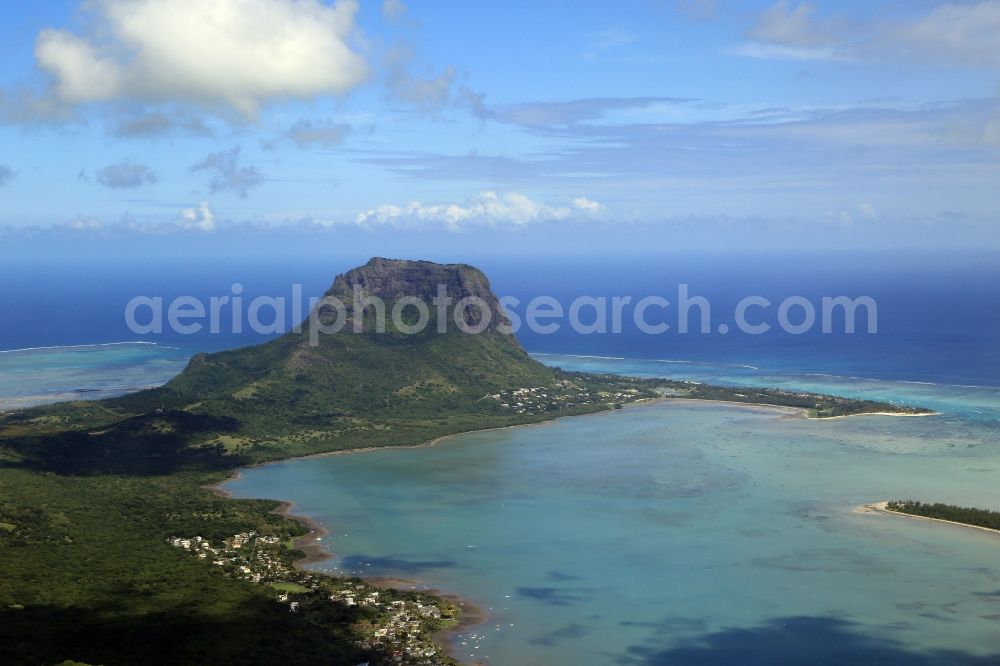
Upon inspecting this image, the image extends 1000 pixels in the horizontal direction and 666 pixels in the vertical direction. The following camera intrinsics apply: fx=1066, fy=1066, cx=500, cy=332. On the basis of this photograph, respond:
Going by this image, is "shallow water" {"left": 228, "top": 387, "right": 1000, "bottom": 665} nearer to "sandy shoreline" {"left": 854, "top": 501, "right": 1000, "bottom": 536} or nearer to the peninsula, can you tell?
"sandy shoreline" {"left": 854, "top": 501, "right": 1000, "bottom": 536}

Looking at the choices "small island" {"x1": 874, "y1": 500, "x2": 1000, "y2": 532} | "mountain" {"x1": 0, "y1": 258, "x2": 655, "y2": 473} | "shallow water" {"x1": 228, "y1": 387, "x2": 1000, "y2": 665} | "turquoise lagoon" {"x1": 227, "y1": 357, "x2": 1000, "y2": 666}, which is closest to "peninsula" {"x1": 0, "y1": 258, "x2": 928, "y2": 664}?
"mountain" {"x1": 0, "y1": 258, "x2": 655, "y2": 473}

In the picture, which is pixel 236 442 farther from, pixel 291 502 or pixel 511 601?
pixel 511 601

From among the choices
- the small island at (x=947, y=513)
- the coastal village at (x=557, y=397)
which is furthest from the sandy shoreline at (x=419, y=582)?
the small island at (x=947, y=513)

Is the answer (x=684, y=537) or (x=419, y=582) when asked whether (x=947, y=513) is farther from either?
(x=419, y=582)

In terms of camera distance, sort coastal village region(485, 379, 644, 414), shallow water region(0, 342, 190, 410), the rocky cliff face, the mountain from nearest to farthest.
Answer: the mountain < coastal village region(485, 379, 644, 414) < shallow water region(0, 342, 190, 410) < the rocky cliff face

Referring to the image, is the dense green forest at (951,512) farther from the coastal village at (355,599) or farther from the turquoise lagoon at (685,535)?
the coastal village at (355,599)

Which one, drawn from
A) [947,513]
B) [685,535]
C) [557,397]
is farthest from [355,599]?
[557,397]
